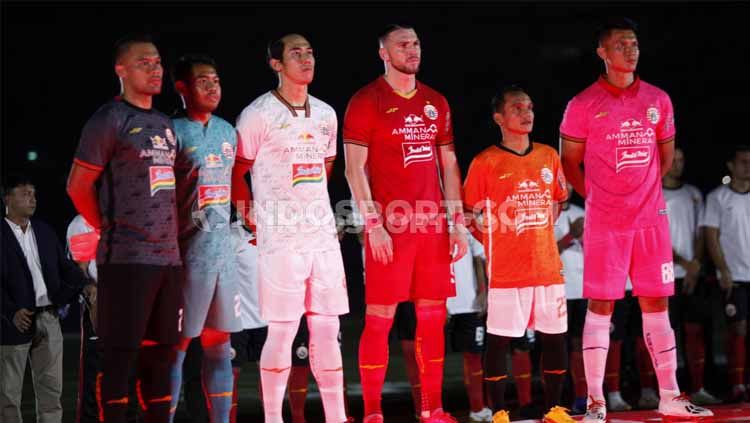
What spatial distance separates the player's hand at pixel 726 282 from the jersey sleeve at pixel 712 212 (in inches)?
15.0

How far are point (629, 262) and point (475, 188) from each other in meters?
0.98

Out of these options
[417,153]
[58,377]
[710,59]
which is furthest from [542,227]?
[710,59]

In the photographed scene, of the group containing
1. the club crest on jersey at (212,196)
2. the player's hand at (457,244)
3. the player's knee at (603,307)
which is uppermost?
the club crest on jersey at (212,196)

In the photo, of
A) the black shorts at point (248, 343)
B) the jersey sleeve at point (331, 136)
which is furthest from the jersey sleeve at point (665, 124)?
the black shorts at point (248, 343)

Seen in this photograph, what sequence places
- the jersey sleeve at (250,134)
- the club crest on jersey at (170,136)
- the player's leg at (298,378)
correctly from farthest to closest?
the player's leg at (298,378)
the jersey sleeve at (250,134)
the club crest on jersey at (170,136)

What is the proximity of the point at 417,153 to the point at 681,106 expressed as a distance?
7.43 metres

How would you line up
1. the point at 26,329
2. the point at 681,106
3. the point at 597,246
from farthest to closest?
1. the point at 681,106
2. the point at 26,329
3. the point at 597,246

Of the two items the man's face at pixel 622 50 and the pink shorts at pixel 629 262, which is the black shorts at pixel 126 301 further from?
the man's face at pixel 622 50

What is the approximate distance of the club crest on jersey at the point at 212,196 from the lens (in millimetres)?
4715

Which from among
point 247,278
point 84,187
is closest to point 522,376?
point 247,278

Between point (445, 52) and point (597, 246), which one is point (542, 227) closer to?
Answer: point (597, 246)

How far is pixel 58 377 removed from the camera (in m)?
6.04

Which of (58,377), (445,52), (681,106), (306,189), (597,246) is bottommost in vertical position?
(58,377)

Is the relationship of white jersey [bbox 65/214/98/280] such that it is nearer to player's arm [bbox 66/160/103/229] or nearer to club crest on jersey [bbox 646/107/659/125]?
player's arm [bbox 66/160/103/229]
